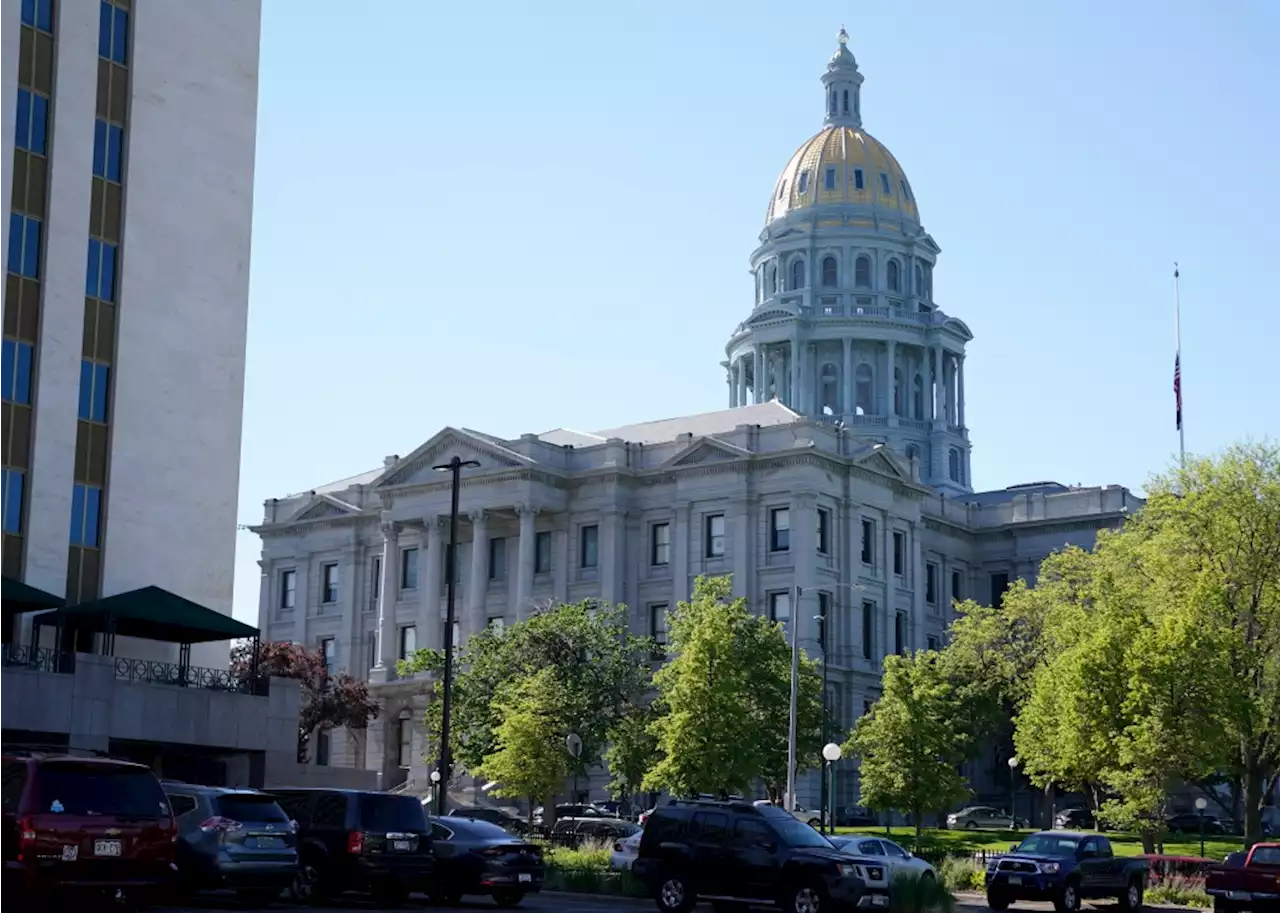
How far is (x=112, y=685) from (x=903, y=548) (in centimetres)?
6026

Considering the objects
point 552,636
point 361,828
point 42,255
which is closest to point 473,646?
point 552,636

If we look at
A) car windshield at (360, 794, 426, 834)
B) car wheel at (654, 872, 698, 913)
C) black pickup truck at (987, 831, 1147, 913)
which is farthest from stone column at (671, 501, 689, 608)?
car windshield at (360, 794, 426, 834)

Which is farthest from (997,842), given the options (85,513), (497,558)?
(497,558)

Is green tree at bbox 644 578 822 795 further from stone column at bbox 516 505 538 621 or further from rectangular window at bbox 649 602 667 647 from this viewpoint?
stone column at bbox 516 505 538 621

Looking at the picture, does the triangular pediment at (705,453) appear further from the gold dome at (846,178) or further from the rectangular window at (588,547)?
the gold dome at (846,178)

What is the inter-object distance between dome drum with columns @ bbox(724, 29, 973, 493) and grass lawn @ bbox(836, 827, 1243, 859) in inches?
2234

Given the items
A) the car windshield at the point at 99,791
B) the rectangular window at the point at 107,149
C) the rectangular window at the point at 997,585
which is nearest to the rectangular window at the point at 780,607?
the rectangular window at the point at 997,585

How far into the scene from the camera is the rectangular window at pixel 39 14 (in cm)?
5447

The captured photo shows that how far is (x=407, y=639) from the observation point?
105 m

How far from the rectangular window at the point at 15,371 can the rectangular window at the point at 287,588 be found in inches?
2455

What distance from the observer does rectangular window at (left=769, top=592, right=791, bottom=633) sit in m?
94.0

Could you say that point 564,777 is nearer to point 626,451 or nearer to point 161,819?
point 626,451

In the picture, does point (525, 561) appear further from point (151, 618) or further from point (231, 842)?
point (231, 842)

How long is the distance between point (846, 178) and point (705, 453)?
48045mm
